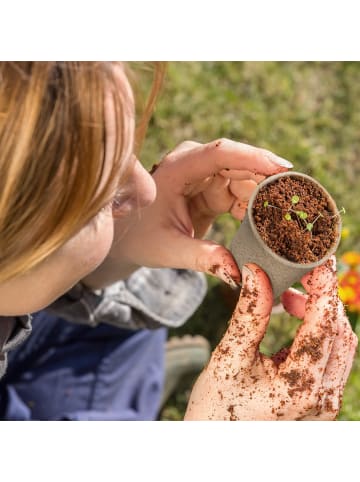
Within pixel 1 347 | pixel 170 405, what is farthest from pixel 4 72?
pixel 170 405

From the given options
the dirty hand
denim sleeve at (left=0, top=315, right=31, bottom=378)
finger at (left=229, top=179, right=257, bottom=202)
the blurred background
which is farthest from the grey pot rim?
the blurred background

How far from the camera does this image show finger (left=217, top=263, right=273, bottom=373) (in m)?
1.01

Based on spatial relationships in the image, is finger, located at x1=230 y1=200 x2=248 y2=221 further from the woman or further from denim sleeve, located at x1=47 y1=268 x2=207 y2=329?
denim sleeve, located at x1=47 y1=268 x2=207 y2=329

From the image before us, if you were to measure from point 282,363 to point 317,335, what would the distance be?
9cm

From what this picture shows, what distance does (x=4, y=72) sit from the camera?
799mm

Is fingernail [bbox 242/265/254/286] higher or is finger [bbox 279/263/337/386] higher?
fingernail [bbox 242/265/254/286]

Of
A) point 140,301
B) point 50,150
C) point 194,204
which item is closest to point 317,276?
point 194,204

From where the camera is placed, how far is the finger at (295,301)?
1176mm

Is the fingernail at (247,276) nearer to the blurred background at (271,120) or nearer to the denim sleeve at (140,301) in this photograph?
the denim sleeve at (140,301)

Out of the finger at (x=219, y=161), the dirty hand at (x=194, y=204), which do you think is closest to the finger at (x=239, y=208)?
the dirty hand at (x=194, y=204)

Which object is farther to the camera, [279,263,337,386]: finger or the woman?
[279,263,337,386]: finger

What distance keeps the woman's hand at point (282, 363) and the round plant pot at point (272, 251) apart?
0.07ft
